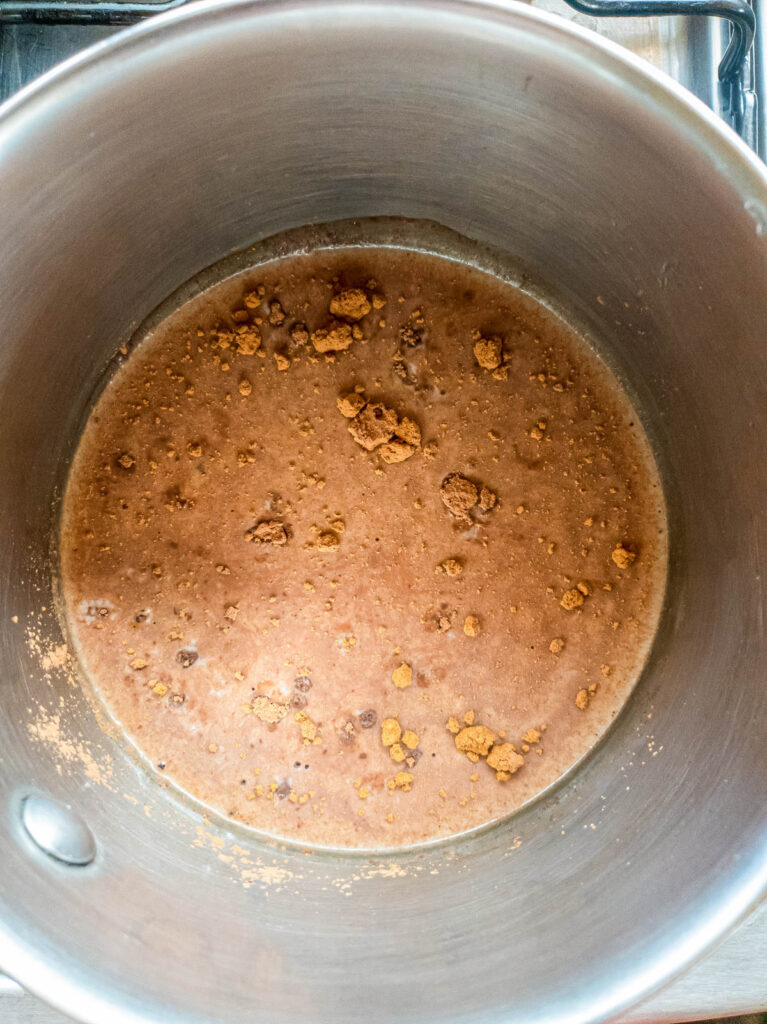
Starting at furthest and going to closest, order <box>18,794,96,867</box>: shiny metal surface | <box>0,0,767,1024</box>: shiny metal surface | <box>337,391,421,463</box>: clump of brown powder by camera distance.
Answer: <box>337,391,421,463</box>: clump of brown powder, <box>18,794,96,867</box>: shiny metal surface, <box>0,0,767,1024</box>: shiny metal surface

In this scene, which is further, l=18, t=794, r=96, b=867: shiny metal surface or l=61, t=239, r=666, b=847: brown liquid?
l=61, t=239, r=666, b=847: brown liquid

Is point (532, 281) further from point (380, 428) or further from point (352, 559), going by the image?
point (352, 559)

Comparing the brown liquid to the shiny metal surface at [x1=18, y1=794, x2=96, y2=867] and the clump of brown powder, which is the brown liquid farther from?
the shiny metal surface at [x1=18, y1=794, x2=96, y2=867]

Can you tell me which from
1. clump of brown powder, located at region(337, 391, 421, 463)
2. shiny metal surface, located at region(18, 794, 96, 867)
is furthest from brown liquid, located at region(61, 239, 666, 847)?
shiny metal surface, located at region(18, 794, 96, 867)

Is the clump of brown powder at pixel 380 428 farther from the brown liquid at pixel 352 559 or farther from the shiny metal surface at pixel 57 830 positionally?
the shiny metal surface at pixel 57 830

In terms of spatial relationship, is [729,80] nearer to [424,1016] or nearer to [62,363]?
[62,363]

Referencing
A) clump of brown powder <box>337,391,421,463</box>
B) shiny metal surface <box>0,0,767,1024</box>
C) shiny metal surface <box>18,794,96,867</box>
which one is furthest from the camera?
clump of brown powder <box>337,391,421,463</box>

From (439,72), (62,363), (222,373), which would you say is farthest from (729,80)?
(62,363)

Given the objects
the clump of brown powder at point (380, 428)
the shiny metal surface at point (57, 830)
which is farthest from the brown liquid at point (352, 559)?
the shiny metal surface at point (57, 830)
